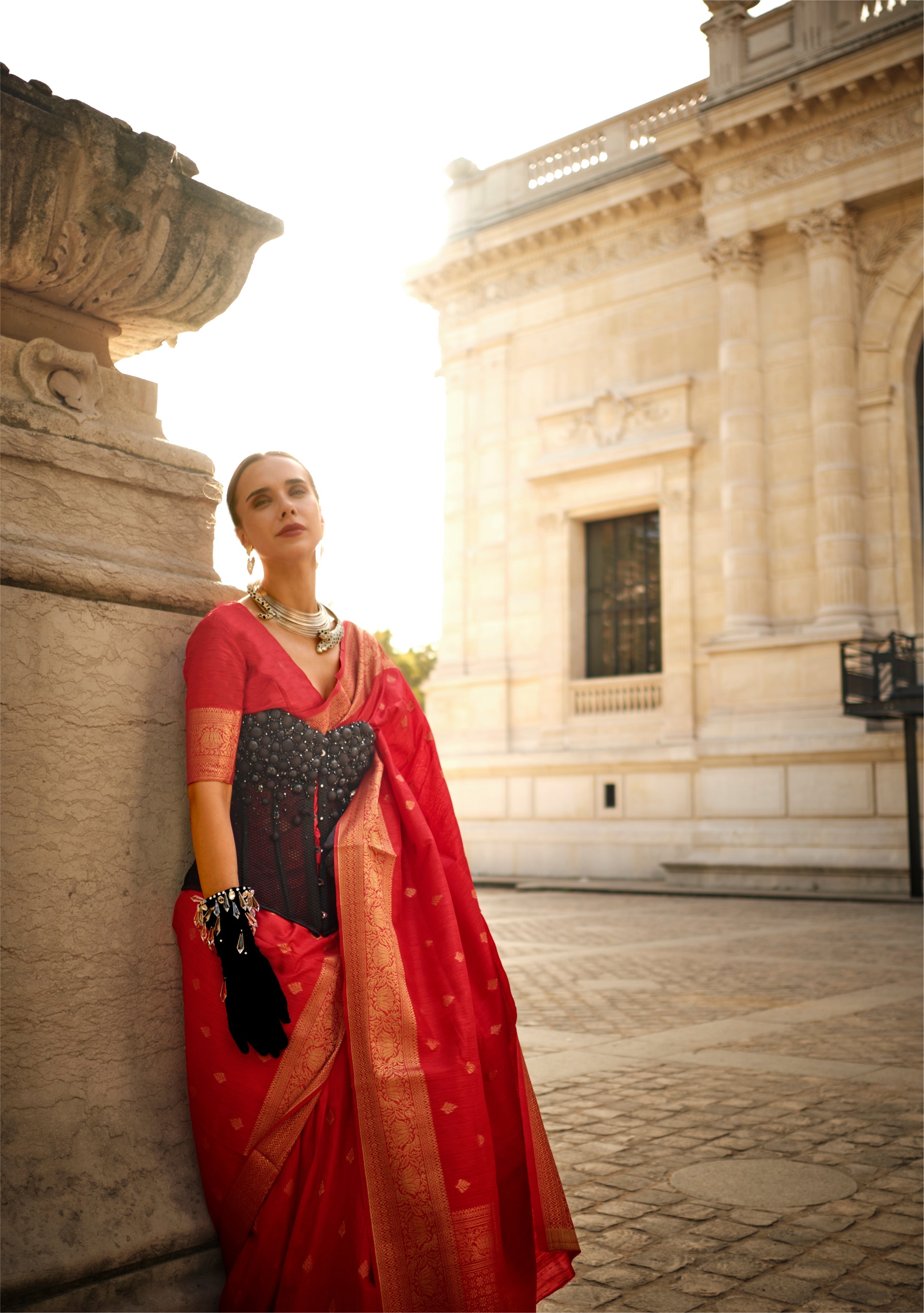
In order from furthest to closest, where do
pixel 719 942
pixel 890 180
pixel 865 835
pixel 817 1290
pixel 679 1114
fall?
pixel 890 180, pixel 865 835, pixel 719 942, pixel 679 1114, pixel 817 1290

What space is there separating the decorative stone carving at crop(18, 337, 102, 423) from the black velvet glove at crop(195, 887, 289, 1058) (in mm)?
1154

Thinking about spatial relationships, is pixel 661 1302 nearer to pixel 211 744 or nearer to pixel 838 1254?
pixel 838 1254

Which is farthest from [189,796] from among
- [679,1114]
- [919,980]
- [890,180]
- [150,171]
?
[890,180]

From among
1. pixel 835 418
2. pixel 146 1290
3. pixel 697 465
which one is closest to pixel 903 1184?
pixel 146 1290

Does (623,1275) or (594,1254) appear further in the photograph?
(594,1254)

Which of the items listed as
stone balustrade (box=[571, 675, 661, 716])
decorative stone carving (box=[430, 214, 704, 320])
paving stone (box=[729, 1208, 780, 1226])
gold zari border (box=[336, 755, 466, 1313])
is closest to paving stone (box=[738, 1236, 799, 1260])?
paving stone (box=[729, 1208, 780, 1226])

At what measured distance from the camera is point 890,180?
18766mm

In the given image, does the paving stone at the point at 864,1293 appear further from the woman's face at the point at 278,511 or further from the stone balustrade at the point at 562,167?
the stone balustrade at the point at 562,167

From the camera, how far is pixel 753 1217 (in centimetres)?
338

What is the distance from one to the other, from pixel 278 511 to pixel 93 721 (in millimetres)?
639

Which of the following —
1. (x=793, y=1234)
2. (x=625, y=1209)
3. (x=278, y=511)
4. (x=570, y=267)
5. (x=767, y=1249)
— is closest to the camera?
(x=278, y=511)

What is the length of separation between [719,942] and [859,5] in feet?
54.4

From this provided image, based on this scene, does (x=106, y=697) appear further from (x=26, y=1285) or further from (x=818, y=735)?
(x=818, y=735)

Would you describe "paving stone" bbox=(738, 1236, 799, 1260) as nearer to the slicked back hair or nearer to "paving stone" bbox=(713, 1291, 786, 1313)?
"paving stone" bbox=(713, 1291, 786, 1313)
